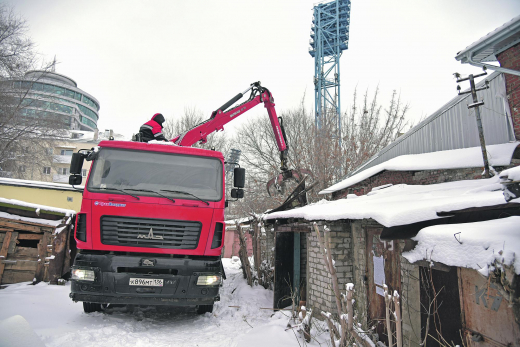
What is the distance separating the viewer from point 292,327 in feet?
15.6

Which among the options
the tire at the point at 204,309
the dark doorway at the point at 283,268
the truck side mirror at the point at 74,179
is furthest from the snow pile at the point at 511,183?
the truck side mirror at the point at 74,179

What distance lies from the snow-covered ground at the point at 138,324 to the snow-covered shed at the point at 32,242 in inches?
13.3

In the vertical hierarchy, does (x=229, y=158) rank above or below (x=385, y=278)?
above

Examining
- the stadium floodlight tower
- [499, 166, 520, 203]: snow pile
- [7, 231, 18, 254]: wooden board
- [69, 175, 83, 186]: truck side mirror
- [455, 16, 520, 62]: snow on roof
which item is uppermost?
the stadium floodlight tower

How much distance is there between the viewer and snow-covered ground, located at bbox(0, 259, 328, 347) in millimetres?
4266

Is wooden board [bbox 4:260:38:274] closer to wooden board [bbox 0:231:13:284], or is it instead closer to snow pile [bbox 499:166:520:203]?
wooden board [bbox 0:231:13:284]

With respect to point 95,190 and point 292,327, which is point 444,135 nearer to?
point 292,327

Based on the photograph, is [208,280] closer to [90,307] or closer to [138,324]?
[138,324]

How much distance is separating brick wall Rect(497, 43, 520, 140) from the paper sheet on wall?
3.34 m

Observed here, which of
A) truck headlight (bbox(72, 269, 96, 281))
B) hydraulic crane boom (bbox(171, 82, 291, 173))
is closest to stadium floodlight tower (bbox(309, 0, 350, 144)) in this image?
hydraulic crane boom (bbox(171, 82, 291, 173))

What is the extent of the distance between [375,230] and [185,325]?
11.8 feet

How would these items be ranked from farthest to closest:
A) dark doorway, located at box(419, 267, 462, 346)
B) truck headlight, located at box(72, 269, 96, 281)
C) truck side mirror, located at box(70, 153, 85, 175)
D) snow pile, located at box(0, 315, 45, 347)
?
truck side mirror, located at box(70, 153, 85, 175), truck headlight, located at box(72, 269, 96, 281), dark doorway, located at box(419, 267, 462, 346), snow pile, located at box(0, 315, 45, 347)

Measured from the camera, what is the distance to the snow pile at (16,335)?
2626 mm

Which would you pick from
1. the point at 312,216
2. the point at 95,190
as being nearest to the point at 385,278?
the point at 312,216
